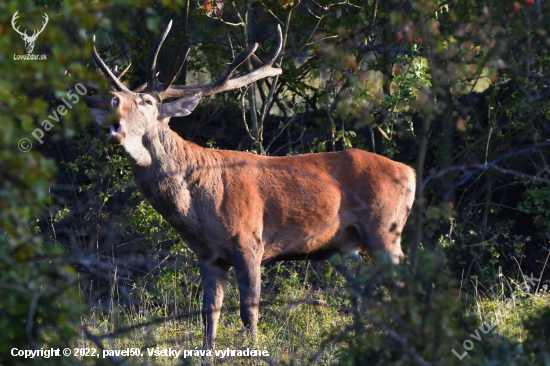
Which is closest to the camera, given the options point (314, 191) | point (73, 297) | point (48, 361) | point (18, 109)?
point (18, 109)

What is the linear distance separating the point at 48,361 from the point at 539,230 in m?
6.73

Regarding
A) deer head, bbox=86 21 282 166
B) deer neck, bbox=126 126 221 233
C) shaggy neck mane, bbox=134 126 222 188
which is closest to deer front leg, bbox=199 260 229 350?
deer neck, bbox=126 126 221 233

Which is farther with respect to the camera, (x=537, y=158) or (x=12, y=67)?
(x=537, y=158)

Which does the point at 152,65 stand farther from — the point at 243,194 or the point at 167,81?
the point at 243,194

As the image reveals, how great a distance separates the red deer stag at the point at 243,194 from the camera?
16.5 ft

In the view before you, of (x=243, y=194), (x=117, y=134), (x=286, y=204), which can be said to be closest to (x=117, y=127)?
(x=117, y=134)

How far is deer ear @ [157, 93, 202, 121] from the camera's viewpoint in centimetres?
521

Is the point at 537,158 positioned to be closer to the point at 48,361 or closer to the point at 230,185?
the point at 230,185

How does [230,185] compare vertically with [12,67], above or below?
below

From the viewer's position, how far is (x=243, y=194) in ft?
17.3

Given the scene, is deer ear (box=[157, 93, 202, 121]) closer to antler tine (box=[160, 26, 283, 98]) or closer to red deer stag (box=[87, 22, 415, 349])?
red deer stag (box=[87, 22, 415, 349])

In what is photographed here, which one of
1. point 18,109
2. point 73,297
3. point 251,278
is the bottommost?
point 251,278

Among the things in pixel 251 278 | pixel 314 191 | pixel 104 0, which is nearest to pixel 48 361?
pixel 104 0

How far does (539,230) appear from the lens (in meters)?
7.68
